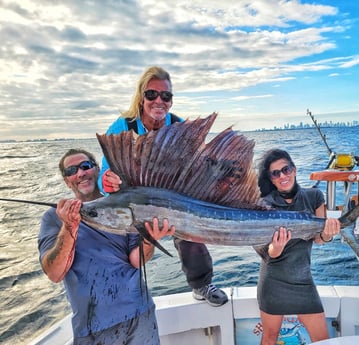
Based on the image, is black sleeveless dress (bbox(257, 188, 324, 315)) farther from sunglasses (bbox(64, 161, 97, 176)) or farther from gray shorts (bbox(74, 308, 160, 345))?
sunglasses (bbox(64, 161, 97, 176))

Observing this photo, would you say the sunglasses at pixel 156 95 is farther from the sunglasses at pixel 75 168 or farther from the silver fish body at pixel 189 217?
the silver fish body at pixel 189 217

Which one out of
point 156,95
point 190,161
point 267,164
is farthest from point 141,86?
point 267,164

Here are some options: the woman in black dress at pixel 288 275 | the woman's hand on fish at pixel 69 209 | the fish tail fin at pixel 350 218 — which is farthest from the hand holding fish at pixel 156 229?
the fish tail fin at pixel 350 218

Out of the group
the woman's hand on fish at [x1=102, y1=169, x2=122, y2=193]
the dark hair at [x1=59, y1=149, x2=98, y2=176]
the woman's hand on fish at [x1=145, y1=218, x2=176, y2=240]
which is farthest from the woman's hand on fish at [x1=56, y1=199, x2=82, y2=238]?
the dark hair at [x1=59, y1=149, x2=98, y2=176]

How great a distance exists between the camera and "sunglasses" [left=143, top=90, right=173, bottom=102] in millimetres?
1935

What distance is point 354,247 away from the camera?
1823 mm

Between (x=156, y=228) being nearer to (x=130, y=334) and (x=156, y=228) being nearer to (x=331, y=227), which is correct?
(x=130, y=334)

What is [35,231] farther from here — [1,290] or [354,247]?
[354,247]

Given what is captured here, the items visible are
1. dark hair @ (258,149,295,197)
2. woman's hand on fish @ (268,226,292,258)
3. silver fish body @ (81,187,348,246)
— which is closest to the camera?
silver fish body @ (81,187,348,246)

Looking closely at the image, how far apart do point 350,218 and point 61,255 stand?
1.28 meters

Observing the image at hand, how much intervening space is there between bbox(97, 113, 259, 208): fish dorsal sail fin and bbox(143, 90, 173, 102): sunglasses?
1.81ft

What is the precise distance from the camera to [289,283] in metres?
1.96

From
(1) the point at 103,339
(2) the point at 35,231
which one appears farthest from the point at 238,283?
(2) the point at 35,231

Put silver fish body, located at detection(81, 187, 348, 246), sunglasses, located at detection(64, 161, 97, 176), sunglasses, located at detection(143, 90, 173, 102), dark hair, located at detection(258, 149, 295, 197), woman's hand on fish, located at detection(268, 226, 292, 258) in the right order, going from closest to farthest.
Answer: silver fish body, located at detection(81, 187, 348, 246), woman's hand on fish, located at detection(268, 226, 292, 258), sunglasses, located at detection(64, 161, 97, 176), sunglasses, located at detection(143, 90, 173, 102), dark hair, located at detection(258, 149, 295, 197)
